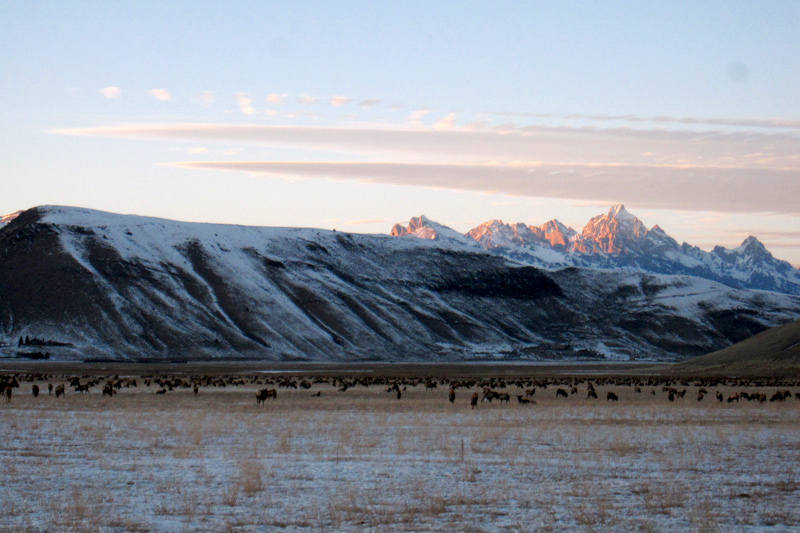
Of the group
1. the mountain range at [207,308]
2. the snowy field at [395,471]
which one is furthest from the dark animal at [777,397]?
the mountain range at [207,308]

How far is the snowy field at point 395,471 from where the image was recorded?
46.6ft

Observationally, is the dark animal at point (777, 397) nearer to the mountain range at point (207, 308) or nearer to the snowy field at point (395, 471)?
the snowy field at point (395, 471)

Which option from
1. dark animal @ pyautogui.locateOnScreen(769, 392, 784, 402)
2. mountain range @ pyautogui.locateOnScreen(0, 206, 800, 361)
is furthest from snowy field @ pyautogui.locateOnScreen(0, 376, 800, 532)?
mountain range @ pyautogui.locateOnScreen(0, 206, 800, 361)

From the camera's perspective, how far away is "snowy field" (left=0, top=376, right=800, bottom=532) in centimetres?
1421

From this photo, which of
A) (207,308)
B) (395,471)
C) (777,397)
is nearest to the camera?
(395,471)

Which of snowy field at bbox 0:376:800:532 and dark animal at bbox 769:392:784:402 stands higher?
snowy field at bbox 0:376:800:532

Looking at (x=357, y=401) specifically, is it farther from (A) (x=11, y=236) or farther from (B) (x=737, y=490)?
(A) (x=11, y=236)

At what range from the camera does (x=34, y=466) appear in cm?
1966

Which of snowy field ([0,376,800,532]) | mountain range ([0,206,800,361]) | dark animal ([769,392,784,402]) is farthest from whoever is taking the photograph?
mountain range ([0,206,800,361])

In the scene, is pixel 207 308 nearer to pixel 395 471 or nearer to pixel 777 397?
pixel 777 397

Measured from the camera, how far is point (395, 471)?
19422 millimetres

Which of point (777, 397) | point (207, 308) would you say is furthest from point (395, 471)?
point (207, 308)

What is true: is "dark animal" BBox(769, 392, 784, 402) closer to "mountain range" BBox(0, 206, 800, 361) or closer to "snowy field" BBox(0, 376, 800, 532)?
"snowy field" BBox(0, 376, 800, 532)

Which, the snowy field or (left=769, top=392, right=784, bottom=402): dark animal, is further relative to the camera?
(left=769, top=392, right=784, bottom=402): dark animal
